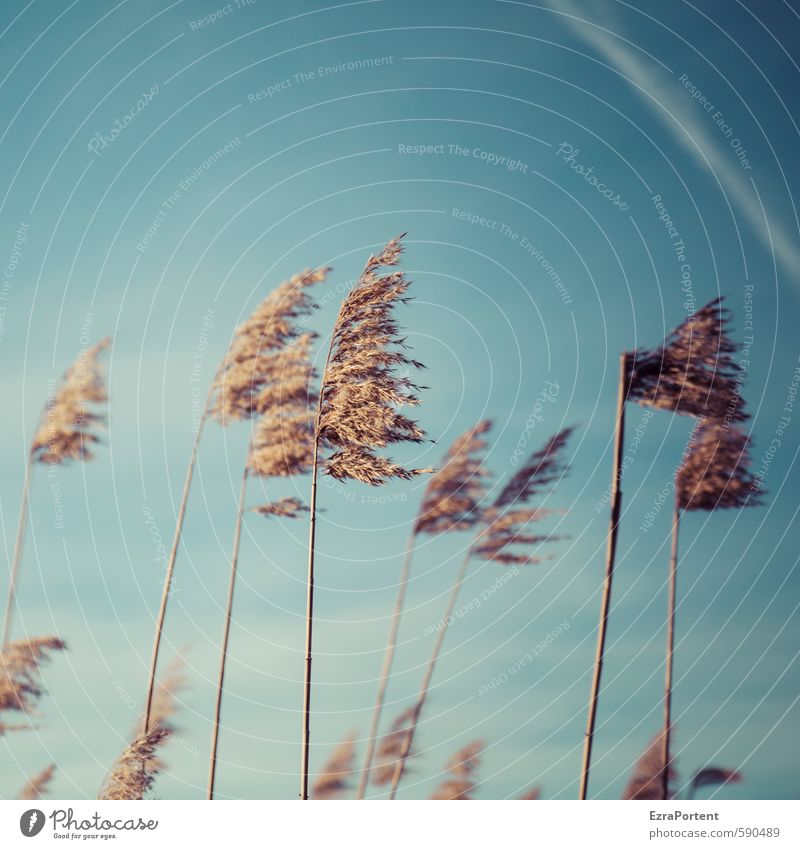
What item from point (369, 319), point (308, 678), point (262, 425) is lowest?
point (308, 678)

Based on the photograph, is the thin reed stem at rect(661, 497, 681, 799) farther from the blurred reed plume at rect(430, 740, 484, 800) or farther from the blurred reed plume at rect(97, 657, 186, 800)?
the blurred reed plume at rect(97, 657, 186, 800)

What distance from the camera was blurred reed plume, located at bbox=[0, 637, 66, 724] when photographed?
6.30 meters

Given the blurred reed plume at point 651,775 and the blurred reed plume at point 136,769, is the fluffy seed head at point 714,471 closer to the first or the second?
the blurred reed plume at point 651,775

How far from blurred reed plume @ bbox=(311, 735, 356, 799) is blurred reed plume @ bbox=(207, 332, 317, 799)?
2920 millimetres

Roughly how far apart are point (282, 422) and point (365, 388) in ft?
4.69

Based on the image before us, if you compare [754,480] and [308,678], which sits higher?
[754,480]

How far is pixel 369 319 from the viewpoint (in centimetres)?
562
